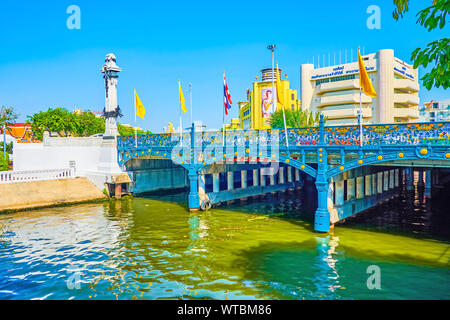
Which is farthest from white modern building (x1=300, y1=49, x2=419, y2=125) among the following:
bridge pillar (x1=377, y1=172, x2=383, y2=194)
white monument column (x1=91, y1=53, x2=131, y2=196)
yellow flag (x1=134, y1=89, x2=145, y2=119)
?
yellow flag (x1=134, y1=89, x2=145, y2=119)

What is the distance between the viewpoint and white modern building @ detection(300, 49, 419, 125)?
6347 cm

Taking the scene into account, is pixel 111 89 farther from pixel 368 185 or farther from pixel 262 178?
pixel 368 185

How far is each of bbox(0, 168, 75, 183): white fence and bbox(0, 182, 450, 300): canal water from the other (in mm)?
4779

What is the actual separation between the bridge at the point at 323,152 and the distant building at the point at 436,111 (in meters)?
93.7

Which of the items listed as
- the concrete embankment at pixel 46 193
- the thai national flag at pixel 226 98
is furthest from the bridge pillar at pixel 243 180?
the concrete embankment at pixel 46 193

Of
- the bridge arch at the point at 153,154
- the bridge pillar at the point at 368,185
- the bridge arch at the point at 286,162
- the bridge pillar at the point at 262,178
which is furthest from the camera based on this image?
the bridge pillar at the point at 262,178

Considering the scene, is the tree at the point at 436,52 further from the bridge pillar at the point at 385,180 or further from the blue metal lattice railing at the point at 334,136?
the bridge pillar at the point at 385,180

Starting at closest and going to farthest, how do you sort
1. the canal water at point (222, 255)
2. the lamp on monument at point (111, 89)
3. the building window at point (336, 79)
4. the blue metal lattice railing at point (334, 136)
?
the canal water at point (222, 255), the blue metal lattice railing at point (334, 136), the lamp on monument at point (111, 89), the building window at point (336, 79)

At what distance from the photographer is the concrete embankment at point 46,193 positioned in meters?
28.6

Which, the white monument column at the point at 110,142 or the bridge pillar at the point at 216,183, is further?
the white monument column at the point at 110,142

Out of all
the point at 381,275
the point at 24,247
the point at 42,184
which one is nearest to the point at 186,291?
the point at 381,275

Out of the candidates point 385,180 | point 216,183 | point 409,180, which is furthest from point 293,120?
point 216,183

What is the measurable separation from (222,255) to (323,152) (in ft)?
29.3
